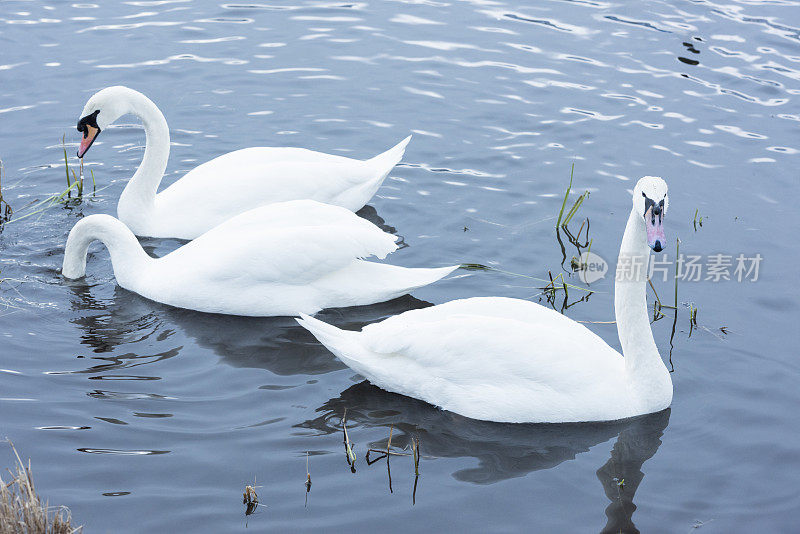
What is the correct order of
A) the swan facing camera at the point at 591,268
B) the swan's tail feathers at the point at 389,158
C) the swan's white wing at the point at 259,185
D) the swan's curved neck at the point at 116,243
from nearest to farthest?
the swan's curved neck at the point at 116,243 < the swan facing camera at the point at 591,268 < the swan's white wing at the point at 259,185 < the swan's tail feathers at the point at 389,158

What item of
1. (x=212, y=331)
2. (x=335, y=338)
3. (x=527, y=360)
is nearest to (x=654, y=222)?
(x=527, y=360)

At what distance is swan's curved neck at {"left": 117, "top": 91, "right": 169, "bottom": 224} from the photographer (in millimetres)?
9594

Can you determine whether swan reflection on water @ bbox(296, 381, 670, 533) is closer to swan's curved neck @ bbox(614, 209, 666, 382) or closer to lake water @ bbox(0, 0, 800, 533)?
lake water @ bbox(0, 0, 800, 533)

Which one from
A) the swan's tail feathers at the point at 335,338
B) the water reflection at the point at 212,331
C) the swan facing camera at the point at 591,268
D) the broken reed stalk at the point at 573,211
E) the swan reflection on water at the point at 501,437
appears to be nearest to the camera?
the swan reflection on water at the point at 501,437

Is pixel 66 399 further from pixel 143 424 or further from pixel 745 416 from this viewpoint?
pixel 745 416

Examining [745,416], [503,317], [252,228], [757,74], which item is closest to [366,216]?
[252,228]

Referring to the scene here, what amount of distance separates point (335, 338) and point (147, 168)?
138 inches

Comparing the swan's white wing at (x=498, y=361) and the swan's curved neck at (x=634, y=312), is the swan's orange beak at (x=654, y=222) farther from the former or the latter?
the swan's white wing at (x=498, y=361)

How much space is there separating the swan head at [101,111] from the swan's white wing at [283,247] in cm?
219

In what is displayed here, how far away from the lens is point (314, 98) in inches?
487

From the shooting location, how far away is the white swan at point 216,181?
943 centimetres

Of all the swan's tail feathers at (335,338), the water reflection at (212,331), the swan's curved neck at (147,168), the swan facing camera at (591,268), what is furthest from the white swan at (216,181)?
the swan's tail feathers at (335,338)

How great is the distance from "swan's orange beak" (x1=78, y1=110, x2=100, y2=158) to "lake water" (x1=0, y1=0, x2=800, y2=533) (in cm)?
63

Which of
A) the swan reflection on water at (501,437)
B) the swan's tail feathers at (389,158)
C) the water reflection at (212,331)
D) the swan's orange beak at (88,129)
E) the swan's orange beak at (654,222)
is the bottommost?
the swan reflection on water at (501,437)
